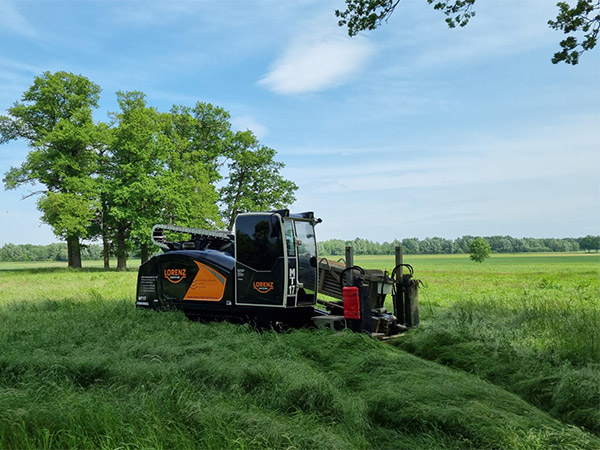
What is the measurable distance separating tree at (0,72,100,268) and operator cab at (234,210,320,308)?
26288 millimetres

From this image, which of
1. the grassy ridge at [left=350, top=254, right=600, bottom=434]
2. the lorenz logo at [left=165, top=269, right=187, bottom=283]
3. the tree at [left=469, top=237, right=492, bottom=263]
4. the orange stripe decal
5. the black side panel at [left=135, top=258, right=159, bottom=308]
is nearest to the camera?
the grassy ridge at [left=350, top=254, right=600, bottom=434]

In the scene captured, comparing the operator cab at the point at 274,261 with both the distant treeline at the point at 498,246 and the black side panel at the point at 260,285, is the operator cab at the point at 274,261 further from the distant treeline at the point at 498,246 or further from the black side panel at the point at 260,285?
the distant treeline at the point at 498,246

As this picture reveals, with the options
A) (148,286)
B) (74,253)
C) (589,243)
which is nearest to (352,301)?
(148,286)

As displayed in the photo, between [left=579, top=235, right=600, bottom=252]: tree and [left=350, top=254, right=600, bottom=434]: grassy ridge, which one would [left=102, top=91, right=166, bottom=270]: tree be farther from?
[left=579, top=235, right=600, bottom=252]: tree

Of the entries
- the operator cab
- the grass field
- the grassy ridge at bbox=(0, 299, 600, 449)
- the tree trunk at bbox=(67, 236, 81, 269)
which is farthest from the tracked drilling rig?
the tree trunk at bbox=(67, 236, 81, 269)

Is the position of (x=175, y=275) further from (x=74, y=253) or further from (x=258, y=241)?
(x=74, y=253)

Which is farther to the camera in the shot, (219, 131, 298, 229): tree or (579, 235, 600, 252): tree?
(579, 235, 600, 252): tree

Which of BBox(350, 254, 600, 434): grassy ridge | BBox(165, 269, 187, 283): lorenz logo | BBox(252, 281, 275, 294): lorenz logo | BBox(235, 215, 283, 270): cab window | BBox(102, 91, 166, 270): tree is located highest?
BBox(102, 91, 166, 270): tree

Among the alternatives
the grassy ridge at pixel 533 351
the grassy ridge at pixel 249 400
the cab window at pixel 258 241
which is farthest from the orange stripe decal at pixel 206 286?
the grassy ridge at pixel 533 351

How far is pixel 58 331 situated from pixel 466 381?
7.75 metres

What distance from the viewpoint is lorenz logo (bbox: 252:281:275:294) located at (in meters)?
9.27

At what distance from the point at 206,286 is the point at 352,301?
11.5 feet

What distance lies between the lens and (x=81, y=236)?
111 feet

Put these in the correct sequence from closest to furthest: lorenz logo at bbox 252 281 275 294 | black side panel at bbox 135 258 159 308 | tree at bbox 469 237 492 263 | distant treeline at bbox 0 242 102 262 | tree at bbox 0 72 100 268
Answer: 1. lorenz logo at bbox 252 281 275 294
2. black side panel at bbox 135 258 159 308
3. tree at bbox 0 72 100 268
4. tree at bbox 469 237 492 263
5. distant treeline at bbox 0 242 102 262
